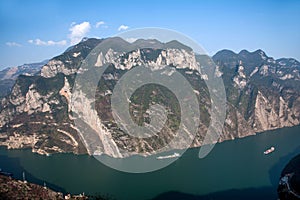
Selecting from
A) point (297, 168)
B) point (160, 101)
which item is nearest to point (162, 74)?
point (160, 101)

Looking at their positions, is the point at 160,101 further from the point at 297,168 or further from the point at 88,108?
the point at 297,168

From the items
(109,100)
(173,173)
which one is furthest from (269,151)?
(109,100)

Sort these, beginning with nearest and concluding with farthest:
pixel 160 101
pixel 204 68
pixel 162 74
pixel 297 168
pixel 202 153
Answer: pixel 297 168
pixel 202 153
pixel 160 101
pixel 162 74
pixel 204 68

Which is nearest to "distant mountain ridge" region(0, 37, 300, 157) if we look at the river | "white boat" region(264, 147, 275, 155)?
the river

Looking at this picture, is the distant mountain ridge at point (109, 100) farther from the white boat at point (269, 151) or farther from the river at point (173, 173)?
the white boat at point (269, 151)

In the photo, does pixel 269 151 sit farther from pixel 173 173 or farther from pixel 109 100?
pixel 109 100

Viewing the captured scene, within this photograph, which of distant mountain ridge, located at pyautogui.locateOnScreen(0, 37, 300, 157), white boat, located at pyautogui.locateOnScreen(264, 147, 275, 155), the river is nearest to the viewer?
the river

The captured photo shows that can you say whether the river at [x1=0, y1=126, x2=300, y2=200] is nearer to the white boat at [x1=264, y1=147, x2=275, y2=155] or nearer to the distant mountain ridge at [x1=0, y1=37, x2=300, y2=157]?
the white boat at [x1=264, y1=147, x2=275, y2=155]
